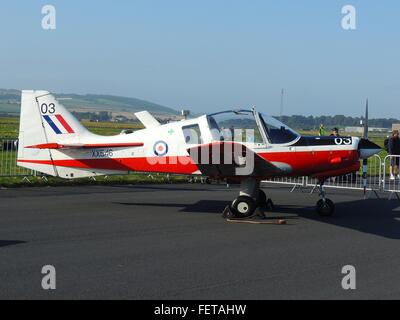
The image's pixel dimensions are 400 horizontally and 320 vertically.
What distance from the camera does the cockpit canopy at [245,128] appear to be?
A: 11.7m

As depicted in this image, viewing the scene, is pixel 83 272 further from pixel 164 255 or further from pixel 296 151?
pixel 296 151

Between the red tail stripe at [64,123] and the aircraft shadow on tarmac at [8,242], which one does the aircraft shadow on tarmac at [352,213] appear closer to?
the red tail stripe at [64,123]

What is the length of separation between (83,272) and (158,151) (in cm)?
562

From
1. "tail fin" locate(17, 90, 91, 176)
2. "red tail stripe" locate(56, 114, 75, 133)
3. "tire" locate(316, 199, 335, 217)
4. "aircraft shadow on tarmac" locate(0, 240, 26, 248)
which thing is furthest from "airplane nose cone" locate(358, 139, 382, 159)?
"aircraft shadow on tarmac" locate(0, 240, 26, 248)

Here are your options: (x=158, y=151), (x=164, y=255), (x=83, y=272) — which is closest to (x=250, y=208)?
(x=158, y=151)

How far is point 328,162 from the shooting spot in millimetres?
11891

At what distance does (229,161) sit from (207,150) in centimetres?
49

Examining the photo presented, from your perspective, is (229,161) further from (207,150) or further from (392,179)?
(392,179)

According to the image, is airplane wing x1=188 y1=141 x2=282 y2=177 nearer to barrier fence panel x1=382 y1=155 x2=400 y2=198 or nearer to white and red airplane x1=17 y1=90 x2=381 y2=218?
white and red airplane x1=17 y1=90 x2=381 y2=218

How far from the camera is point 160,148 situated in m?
12.3

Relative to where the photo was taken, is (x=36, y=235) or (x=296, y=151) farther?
(x=296, y=151)

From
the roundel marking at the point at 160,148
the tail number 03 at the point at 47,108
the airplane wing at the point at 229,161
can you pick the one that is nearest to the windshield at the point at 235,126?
the airplane wing at the point at 229,161

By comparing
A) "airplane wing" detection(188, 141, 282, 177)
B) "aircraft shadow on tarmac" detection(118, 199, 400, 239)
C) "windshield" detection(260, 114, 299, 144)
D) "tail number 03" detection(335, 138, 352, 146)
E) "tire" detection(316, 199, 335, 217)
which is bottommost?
"aircraft shadow on tarmac" detection(118, 199, 400, 239)

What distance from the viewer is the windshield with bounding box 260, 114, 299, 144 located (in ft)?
38.9
